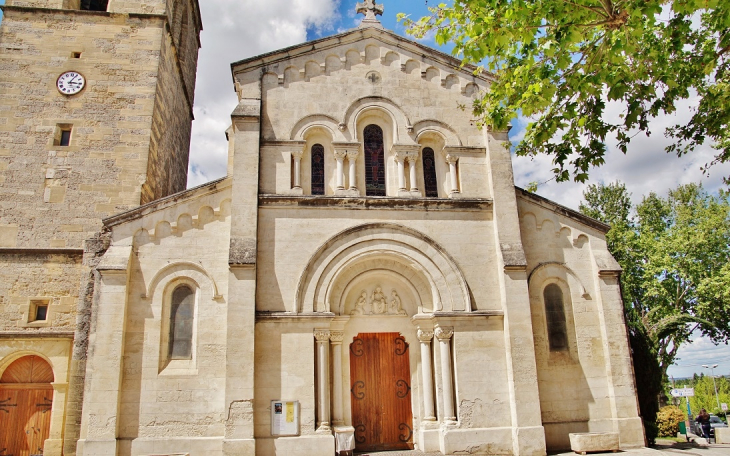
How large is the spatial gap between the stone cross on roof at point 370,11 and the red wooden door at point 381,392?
29.6 feet

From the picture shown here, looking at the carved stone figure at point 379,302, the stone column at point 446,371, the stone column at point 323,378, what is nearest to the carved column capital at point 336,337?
the stone column at point 323,378

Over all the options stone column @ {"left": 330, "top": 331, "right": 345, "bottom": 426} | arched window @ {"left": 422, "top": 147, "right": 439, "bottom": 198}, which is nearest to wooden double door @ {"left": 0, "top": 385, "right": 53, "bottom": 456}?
stone column @ {"left": 330, "top": 331, "right": 345, "bottom": 426}

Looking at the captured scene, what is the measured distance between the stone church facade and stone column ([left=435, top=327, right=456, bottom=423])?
0.05m

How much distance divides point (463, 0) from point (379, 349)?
8840 millimetres

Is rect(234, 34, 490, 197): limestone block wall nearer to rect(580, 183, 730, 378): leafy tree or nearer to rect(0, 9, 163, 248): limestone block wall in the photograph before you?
rect(0, 9, 163, 248): limestone block wall

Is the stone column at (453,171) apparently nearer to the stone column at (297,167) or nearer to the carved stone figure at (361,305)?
the carved stone figure at (361,305)

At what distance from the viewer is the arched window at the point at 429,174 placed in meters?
15.5

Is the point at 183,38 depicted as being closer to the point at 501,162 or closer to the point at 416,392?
the point at 501,162

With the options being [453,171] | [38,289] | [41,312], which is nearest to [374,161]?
[453,171]

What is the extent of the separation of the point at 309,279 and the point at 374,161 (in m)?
3.95

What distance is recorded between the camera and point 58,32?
57.4 ft

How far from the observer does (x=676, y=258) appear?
2941 centimetres

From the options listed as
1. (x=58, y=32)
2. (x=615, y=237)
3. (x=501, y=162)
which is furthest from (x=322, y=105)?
(x=615, y=237)

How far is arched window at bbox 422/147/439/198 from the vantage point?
50.9 feet
